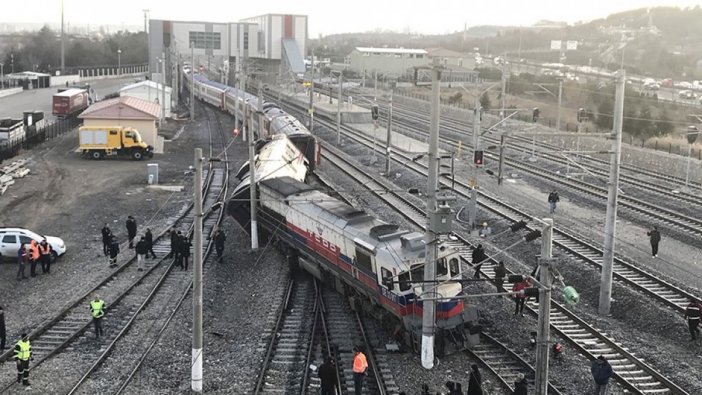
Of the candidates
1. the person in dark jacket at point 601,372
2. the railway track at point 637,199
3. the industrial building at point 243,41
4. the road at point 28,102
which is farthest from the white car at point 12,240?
the industrial building at point 243,41

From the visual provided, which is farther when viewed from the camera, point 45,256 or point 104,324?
point 45,256

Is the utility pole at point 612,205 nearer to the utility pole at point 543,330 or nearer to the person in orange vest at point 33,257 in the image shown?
the utility pole at point 543,330

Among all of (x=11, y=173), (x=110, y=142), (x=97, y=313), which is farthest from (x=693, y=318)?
(x=110, y=142)

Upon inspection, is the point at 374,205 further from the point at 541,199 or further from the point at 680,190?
the point at 680,190

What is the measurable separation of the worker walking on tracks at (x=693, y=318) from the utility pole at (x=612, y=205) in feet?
7.96

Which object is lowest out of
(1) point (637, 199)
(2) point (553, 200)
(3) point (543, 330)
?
(1) point (637, 199)

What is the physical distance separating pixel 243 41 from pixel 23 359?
85.2 m

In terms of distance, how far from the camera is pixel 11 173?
40438 mm

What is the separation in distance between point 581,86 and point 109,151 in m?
53.3

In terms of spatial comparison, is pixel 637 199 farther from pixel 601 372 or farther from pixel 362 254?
pixel 601 372

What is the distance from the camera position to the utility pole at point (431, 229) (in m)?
16.2

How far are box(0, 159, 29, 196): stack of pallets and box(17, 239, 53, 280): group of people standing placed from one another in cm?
1349

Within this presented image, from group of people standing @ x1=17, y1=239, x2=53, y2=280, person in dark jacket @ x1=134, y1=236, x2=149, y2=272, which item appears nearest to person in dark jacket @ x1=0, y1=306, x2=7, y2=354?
group of people standing @ x1=17, y1=239, x2=53, y2=280

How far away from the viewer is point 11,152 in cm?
4675
